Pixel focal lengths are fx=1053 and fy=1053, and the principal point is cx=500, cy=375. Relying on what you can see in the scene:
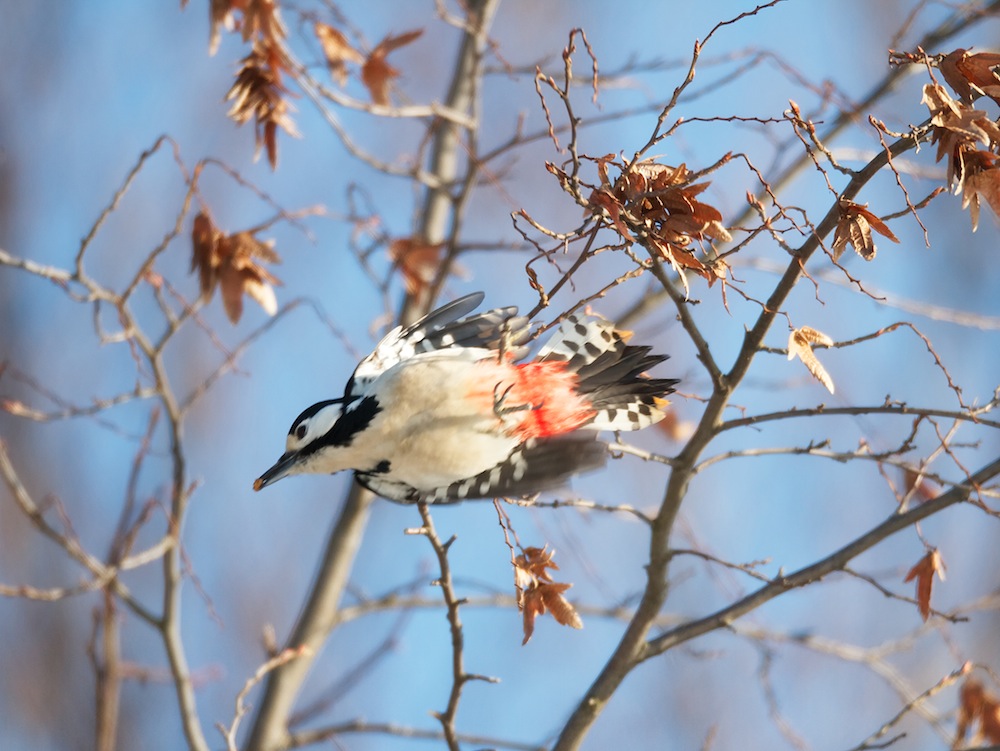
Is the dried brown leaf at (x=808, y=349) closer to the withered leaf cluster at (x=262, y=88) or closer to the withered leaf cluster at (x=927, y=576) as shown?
the withered leaf cluster at (x=927, y=576)

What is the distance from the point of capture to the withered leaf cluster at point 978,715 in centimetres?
340

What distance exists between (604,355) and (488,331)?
38 cm

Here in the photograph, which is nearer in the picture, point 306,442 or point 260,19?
point 306,442

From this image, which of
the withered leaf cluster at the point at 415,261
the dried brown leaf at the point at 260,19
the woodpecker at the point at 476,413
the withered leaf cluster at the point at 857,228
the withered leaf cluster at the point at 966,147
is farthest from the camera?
the withered leaf cluster at the point at 415,261

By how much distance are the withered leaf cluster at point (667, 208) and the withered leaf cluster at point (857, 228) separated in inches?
8.5

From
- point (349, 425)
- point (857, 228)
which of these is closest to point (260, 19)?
point (349, 425)

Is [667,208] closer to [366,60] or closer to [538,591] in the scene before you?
[538,591]

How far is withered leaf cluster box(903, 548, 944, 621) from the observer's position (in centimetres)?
269

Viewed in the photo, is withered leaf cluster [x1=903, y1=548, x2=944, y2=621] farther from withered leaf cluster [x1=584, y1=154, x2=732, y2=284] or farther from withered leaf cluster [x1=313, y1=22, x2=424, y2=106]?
withered leaf cluster [x1=313, y1=22, x2=424, y2=106]

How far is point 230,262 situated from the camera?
3342mm

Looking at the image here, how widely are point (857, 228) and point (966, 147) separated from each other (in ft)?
0.78

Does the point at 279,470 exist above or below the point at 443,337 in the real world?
below

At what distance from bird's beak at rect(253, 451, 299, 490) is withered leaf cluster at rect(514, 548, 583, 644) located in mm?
842

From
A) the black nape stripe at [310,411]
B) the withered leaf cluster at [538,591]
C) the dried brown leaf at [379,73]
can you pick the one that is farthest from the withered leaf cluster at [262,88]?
the withered leaf cluster at [538,591]
